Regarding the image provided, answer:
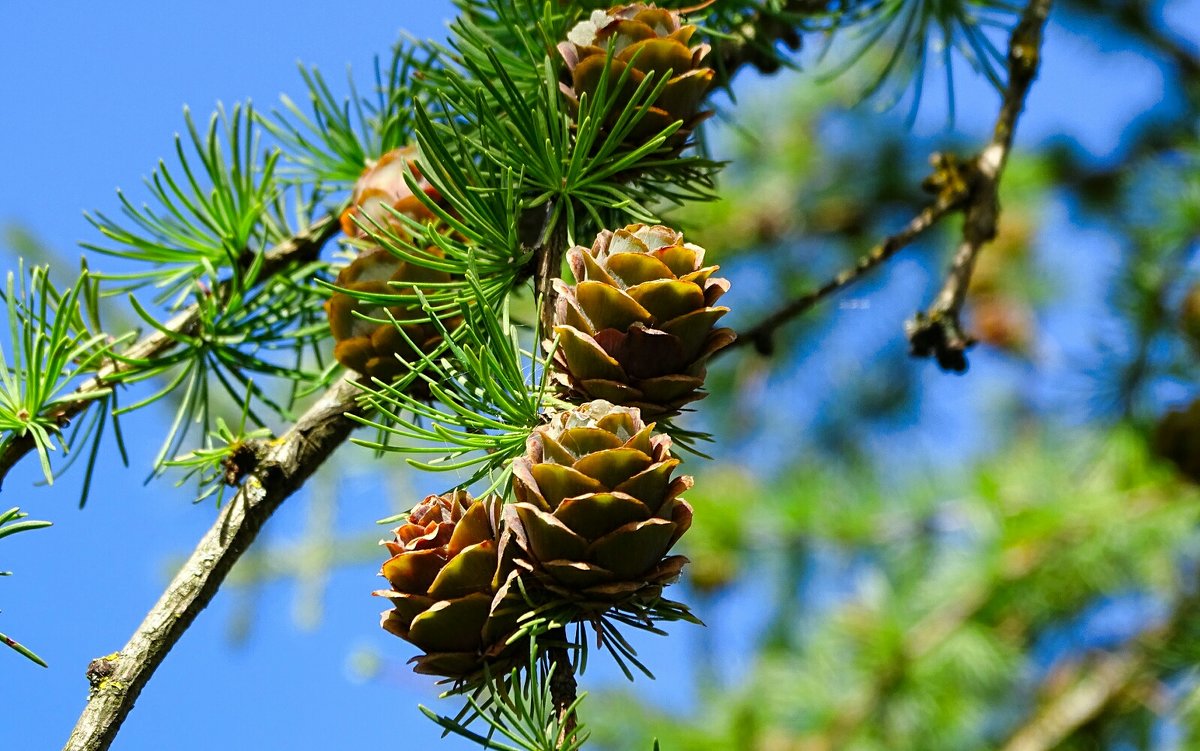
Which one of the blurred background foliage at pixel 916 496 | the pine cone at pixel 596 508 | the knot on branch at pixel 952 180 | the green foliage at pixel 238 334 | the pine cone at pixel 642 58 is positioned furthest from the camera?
the blurred background foliage at pixel 916 496

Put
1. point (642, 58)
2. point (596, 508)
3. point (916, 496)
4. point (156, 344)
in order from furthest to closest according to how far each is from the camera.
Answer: point (916, 496) → point (156, 344) → point (642, 58) → point (596, 508)

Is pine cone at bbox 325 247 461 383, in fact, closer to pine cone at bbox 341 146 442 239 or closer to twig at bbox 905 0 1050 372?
pine cone at bbox 341 146 442 239

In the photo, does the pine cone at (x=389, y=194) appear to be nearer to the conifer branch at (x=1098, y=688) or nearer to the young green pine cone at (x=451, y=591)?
the young green pine cone at (x=451, y=591)

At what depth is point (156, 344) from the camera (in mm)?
677

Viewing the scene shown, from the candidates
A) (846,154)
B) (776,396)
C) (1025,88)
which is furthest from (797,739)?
(1025,88)

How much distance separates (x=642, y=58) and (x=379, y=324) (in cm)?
19

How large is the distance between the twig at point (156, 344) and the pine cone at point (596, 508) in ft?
0.99

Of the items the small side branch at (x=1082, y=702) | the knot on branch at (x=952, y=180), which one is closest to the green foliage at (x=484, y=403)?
the knot on branch at (x=952, y=180)

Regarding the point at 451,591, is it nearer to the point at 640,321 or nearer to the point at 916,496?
the point at 640,321

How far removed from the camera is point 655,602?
1.50 feet

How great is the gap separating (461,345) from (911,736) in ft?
4.89

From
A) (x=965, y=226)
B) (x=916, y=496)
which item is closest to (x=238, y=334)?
(x=965, y=226)

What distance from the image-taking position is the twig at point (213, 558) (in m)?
0.45

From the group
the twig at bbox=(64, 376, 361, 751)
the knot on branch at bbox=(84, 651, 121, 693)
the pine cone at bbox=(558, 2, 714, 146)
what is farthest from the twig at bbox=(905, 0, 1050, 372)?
the knot on branch at bbox=(84, 651, 121, 693)
